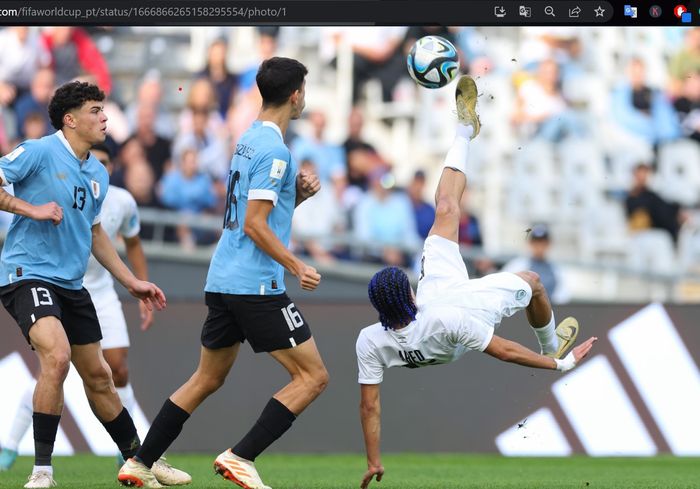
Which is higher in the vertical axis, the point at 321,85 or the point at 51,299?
the point at 321,85

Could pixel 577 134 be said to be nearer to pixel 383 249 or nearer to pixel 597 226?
pixel 597 226

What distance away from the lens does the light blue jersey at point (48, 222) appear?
21.2 feet

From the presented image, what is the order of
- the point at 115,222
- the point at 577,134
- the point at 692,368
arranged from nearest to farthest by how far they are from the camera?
the point at 115,222 < the point at 692,368 < the point at 577,134

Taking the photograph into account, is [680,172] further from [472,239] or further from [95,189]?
[95,189]

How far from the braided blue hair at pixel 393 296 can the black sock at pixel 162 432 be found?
4.06ft

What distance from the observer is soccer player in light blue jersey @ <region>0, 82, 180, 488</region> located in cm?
632

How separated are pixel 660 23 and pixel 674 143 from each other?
4.79 metres

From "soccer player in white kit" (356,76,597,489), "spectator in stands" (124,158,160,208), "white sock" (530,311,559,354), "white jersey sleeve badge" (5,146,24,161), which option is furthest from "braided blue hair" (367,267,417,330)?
"spectator in stands" (124,158,160,208)

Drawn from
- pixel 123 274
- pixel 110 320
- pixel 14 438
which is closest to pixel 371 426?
pixel 123 274

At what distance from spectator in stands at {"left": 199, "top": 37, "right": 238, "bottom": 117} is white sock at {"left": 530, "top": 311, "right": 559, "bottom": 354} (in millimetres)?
6951

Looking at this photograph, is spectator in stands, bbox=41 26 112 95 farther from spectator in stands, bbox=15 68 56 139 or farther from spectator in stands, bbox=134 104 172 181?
spectator in stands, bbox=134 104 172 181

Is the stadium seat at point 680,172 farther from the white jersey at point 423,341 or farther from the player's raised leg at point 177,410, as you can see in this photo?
the player's raised leg at point 177,410

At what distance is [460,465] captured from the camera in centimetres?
929

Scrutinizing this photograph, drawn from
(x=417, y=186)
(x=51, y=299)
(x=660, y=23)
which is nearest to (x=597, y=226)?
(x=417, y=186)
